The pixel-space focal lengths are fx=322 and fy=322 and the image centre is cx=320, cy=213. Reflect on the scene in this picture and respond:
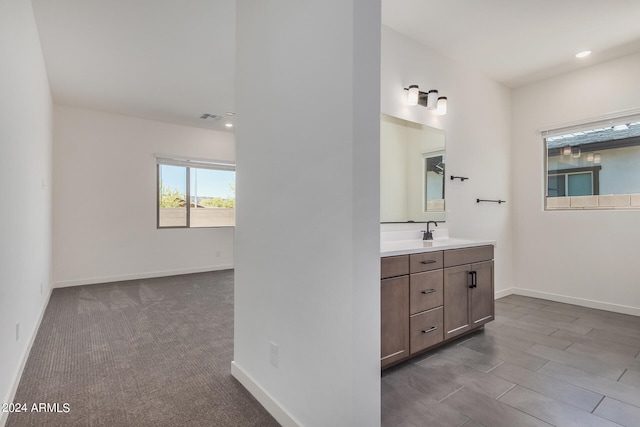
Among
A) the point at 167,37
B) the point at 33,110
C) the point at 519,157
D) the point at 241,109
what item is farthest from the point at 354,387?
the point at 519,157

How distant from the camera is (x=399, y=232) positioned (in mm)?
3139

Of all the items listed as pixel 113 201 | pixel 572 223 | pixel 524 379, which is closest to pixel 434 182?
pixel 524 379

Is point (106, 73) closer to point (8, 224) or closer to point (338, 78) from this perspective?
point (8, 224)

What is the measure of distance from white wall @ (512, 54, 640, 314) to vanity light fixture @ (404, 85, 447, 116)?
1.76 metres

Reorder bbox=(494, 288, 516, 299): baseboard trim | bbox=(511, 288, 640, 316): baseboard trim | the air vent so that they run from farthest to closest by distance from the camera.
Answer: the air vent, bbox=(494, 288, 516, 299): baseboard trim, bbox=(511, 288, 640, 316): baseboard trim

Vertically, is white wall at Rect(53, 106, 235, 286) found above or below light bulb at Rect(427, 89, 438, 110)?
below

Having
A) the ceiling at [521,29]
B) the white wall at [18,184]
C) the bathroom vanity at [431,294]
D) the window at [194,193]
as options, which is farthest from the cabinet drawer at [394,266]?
the window at [194,193]

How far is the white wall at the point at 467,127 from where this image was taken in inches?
122

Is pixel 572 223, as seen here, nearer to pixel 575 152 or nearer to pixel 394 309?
pixel 575 152

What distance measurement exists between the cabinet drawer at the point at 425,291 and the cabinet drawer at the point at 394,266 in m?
0.12

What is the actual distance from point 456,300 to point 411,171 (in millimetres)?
1291

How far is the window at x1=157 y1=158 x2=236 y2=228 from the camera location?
234 inches

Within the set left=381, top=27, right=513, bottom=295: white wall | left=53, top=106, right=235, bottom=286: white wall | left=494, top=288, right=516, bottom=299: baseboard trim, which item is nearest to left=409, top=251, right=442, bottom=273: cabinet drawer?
left=381, top=27, right=513, bottom=295: white wall

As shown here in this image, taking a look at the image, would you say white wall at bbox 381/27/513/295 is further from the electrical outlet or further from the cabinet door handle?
the electrical outlet
